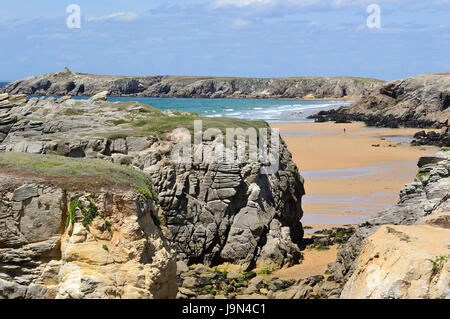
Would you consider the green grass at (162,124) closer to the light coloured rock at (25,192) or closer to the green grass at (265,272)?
the green grass at (265,272)

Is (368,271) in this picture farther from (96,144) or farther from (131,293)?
(96,144)

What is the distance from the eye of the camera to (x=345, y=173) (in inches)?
1651

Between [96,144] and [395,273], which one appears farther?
[96,144]

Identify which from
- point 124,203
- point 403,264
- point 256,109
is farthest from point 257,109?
point 403,264

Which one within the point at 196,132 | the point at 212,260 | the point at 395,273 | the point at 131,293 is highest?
the point at 196,132

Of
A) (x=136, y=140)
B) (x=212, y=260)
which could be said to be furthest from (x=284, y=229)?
(x=136, y=140)

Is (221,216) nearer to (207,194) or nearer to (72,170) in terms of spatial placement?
(207,194)

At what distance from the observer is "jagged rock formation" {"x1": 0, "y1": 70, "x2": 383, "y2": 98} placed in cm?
17938

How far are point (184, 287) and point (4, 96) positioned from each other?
1795 cm

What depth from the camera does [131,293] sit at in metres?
12.0

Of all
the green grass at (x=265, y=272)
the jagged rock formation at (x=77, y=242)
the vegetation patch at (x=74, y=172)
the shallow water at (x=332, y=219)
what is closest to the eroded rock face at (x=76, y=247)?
the jagged rock formation at (x=77, y=242)

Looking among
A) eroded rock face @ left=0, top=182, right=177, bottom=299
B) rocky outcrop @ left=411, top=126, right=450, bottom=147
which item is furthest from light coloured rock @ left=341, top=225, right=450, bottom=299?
rocky outcrop @ left=411, top=126, right=450, bottom=147

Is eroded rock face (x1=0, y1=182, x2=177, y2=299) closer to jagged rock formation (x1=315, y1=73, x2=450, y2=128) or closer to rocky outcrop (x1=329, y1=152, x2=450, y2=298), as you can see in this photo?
rocky outcrop (x1=329, y1=152, x2=450, y2=298)
